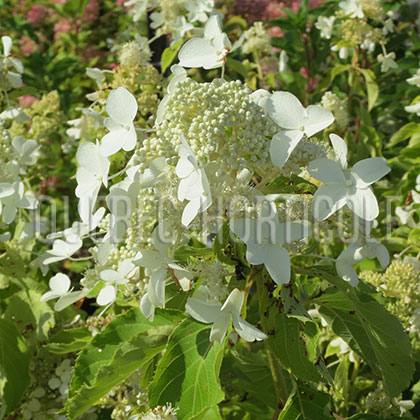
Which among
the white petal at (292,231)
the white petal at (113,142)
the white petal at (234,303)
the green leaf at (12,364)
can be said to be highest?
the white petal at (113,142)

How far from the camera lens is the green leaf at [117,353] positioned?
0.90 metres

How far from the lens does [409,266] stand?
1.29 metres

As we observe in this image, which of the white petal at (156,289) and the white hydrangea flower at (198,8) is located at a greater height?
the white hydrangea flower at (198,8)

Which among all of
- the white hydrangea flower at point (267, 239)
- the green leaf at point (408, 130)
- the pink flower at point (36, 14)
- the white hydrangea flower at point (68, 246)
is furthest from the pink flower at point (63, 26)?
the white hydrangea flower at point (267, 239)

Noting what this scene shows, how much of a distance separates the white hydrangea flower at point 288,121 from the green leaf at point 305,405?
0.37 meters

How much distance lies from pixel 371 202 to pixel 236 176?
17cm

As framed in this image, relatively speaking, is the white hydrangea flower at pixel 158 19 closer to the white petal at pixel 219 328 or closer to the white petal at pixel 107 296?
the white petal at pixel 107 296

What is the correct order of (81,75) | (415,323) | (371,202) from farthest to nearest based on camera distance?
(81,75), (415,323), (371,202)

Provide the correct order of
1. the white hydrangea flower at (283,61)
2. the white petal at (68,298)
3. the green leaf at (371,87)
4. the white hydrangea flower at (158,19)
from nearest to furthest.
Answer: the white petal at (68,298)
the white hydrangea flower at (158,19)
the green leaf at (371,87)
the white hydrangea flower at (283,61)

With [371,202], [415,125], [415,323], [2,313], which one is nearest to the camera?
[371,202]

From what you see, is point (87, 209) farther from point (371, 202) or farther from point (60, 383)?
point (60, 383)

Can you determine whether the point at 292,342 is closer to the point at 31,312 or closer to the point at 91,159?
the point at 91,159

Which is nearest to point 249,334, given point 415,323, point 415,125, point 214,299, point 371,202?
point 214,299

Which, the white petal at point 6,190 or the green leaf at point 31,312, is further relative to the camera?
the green leaf at point 31,312
